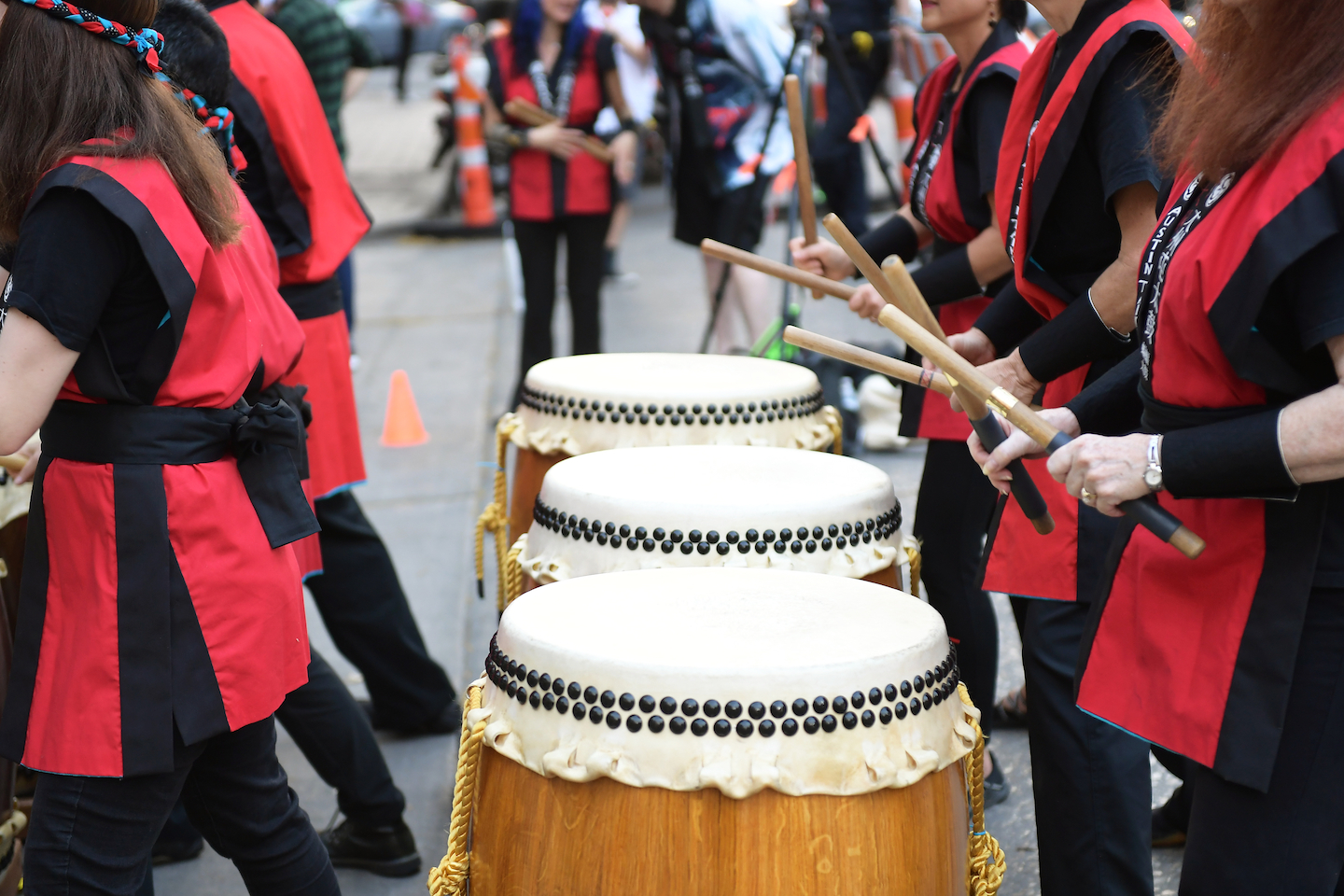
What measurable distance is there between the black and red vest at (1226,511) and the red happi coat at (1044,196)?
335mm

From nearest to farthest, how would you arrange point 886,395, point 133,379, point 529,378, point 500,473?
1. point 133,379
2. point 529,378
3. point 500,473
4. point 886,395

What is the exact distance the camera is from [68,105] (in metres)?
1.58

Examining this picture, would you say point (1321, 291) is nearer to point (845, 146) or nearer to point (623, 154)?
point (623, 154)

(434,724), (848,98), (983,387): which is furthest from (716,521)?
(848,98)

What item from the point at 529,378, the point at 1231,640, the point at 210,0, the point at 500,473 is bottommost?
the point at 500,473

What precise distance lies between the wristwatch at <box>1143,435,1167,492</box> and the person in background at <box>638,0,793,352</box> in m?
3.14

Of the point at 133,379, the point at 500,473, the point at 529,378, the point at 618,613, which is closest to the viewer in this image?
the point at 618,613

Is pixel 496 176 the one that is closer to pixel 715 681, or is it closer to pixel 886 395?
pixel 886 395

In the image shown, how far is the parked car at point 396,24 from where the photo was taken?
17438mm

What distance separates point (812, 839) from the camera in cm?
129

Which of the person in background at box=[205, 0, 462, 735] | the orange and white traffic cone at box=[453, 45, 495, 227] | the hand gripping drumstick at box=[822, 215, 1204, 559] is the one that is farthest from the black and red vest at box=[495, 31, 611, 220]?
the orange and white traffic cone at box=[453, 45, 495, 227]

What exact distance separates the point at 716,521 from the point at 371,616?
1.25 m

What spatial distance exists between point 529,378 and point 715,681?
4.06 ft

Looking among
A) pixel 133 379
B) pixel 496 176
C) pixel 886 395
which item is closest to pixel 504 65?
pixel 886 395
